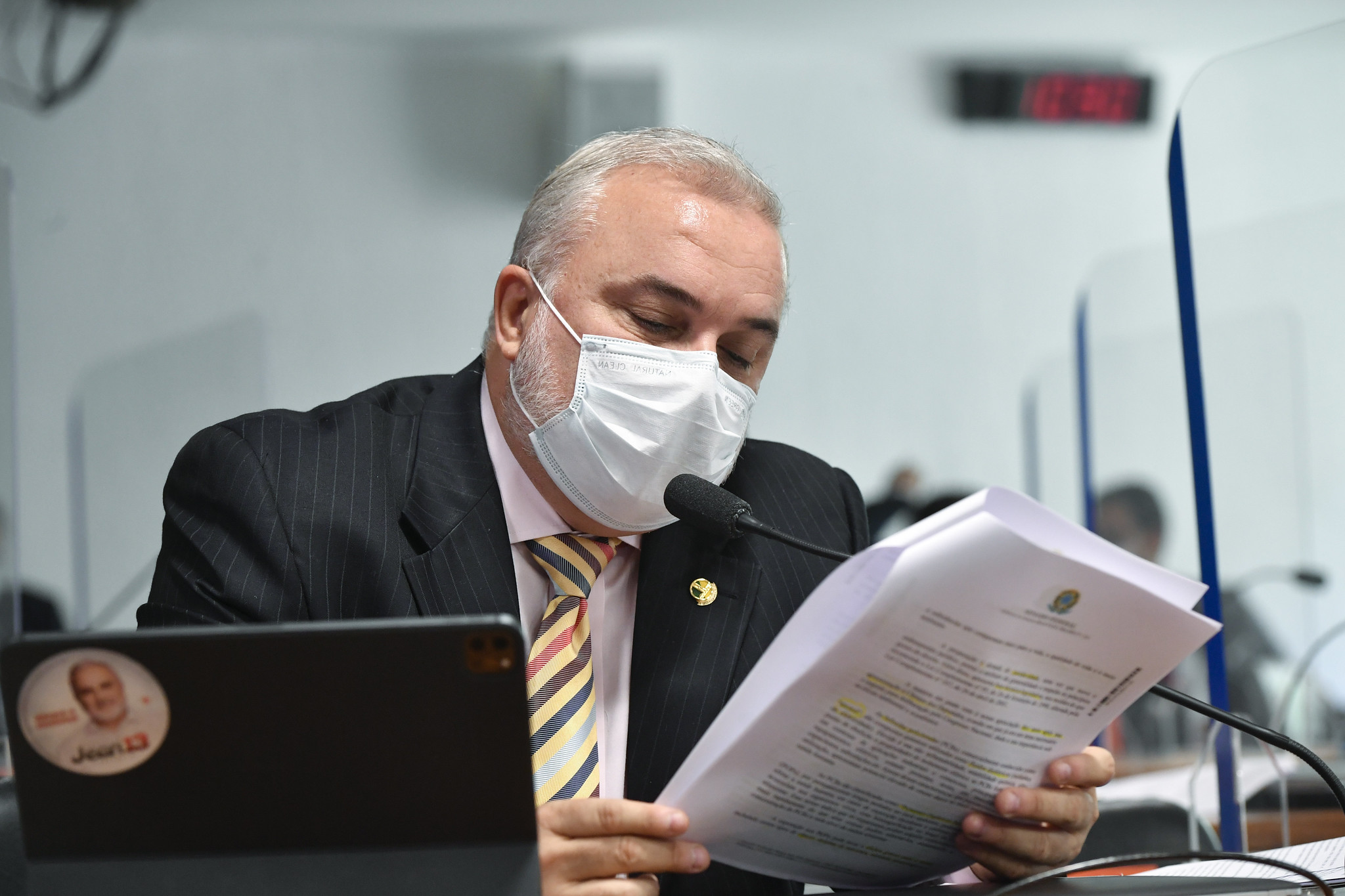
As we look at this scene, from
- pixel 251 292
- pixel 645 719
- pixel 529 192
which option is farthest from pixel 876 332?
pixel 645 719

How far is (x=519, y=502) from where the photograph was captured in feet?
3.95

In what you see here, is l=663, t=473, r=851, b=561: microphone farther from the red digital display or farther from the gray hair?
the red digital display

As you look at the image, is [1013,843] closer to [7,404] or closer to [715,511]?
[715,511]

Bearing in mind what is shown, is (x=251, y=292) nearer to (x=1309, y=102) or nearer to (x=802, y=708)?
(x=1309, y=102)

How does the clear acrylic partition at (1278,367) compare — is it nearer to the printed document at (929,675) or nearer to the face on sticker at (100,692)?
the printed document at (929,675)

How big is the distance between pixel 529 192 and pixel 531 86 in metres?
0.36

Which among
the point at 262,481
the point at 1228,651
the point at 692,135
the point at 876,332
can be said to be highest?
the point at 692,135

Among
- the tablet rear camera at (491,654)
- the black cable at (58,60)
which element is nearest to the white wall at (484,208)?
the black cable at (58,60)

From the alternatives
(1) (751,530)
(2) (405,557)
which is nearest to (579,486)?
(2) (405,557)

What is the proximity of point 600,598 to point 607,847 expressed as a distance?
1.63 feet

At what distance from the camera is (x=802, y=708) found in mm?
689

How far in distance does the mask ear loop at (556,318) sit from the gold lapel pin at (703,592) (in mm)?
225

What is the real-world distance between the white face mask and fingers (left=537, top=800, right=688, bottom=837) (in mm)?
466

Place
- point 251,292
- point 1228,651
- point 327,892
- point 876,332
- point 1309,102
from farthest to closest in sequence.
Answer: point 876,332 < point 251,292 < point 1228,651 < point 1309,102 < point 327,892
